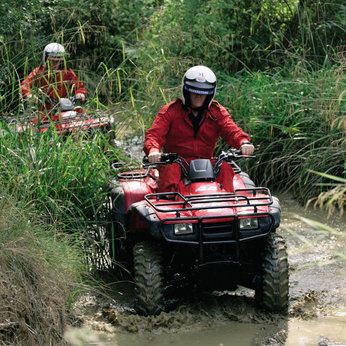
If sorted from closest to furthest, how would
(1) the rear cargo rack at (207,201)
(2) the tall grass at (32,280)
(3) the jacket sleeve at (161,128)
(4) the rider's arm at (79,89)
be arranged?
(2) the tall grass at (32,280)
(1) the rear cargo rack at (207,201)
(3) the jacket sleeve at (161,128)
(4) the rider's arm at (79,89)

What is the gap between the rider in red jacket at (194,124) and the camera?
5.80 meters

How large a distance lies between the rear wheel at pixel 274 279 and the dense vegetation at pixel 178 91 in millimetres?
660

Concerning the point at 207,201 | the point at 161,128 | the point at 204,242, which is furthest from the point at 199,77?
the point at 204,242

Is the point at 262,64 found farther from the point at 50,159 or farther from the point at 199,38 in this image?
the point at 50,159

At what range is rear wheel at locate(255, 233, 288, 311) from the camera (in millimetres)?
5012

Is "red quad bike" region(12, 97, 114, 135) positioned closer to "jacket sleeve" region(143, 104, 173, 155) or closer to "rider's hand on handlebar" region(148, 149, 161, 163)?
"jacket sleeve" region(143, 104, 173, 155)

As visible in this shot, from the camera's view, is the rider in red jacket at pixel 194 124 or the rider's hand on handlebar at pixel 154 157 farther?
the rider in red jacket at pixel 194 124

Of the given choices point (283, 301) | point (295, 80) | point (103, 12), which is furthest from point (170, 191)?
point (103, 12)

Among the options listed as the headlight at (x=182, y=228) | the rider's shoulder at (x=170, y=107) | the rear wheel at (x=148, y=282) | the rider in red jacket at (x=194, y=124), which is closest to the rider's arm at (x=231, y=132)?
the rider in red jacket at (x=194, y=124)

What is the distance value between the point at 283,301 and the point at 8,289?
6.28 ft

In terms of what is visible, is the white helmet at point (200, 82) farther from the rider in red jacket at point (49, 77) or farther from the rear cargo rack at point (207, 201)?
the rider in red jacket at point (49, 77)

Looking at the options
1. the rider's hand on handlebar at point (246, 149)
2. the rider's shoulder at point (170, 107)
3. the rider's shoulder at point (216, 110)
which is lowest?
the rider's hand on handlebar at point (246, 149)

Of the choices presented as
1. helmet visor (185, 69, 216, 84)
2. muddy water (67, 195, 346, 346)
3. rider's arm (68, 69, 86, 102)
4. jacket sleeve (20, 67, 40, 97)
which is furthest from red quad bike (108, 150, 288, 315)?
rider's arm (68, 69, 86, 102)

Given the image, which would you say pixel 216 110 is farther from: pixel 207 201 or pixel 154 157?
pixel 207 201
